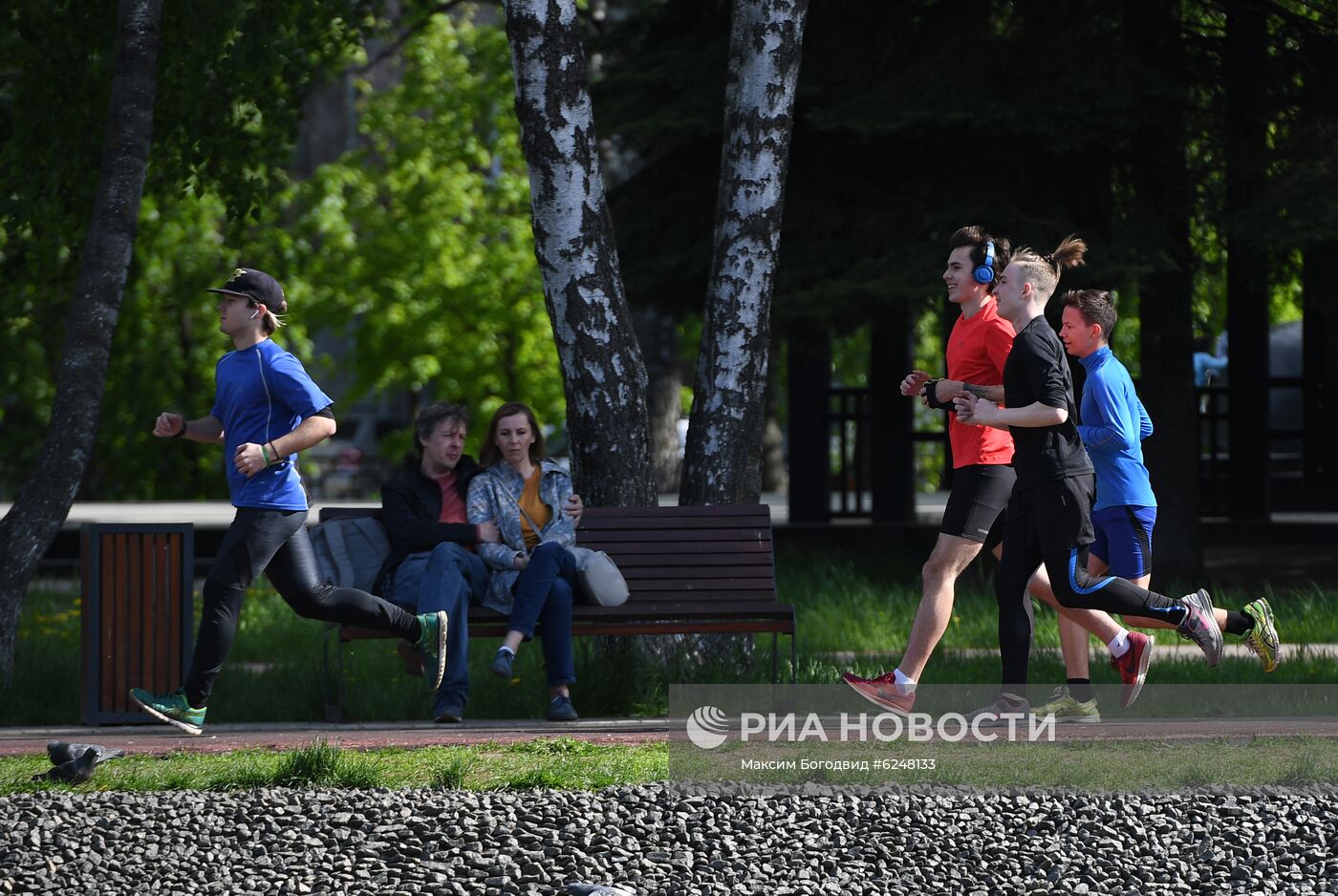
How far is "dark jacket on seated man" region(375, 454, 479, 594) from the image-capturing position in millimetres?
8141

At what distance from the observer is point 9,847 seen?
5.49 meters

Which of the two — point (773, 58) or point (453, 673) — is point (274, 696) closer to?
point (453, 673)

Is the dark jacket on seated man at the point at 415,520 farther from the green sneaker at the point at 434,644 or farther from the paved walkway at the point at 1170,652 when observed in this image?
the paved walkway at the point at 1170,652

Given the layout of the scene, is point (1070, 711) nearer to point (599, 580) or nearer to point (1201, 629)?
point (1201, 629)

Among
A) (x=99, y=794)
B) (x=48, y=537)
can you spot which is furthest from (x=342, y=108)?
(x=99, y=794)

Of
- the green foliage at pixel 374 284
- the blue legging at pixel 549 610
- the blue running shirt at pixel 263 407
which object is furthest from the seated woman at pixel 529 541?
the green foliage at pixel 374 284

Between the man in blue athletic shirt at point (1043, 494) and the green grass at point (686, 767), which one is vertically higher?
the man in blue athletic shirt at point (1043, 494)

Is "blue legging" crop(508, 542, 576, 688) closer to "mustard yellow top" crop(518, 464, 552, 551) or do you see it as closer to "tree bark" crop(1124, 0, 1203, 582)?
"mustard yellow top" crop(518, 464, 552, 551)

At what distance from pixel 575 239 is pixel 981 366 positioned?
237cm

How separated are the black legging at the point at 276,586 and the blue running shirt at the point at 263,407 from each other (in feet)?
0.26

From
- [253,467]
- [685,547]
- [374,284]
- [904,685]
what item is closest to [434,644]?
[253,467]

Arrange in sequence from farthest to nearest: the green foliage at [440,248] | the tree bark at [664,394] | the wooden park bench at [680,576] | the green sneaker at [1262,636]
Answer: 1. the green foliage at [440,248]
2. the tree bark at [664,394]
3. the wooden park bench at [680,576]
4. the green sneaker at [1262,636]

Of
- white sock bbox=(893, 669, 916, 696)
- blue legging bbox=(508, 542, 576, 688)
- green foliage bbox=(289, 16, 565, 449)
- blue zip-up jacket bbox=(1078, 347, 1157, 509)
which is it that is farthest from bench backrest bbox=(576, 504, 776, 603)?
green foliage bbox=(289, 16, 565, 449)

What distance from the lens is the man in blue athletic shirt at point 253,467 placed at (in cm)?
711
